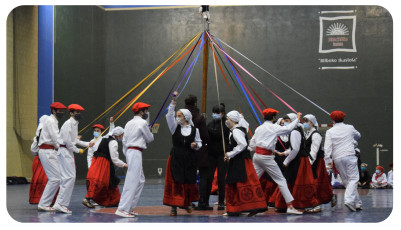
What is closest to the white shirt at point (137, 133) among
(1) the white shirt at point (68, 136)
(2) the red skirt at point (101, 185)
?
(1) the white shirt at point (68, 136)

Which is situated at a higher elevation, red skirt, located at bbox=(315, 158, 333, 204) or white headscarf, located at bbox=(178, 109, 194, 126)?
white headscarf, located at bbox=(178, 109, 194, 126)

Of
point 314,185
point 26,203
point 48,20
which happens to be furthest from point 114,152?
point 48,20

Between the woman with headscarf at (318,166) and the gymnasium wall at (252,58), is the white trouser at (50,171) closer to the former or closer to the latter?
the woman with headscarf at (318,166)

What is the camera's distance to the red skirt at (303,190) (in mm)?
7582

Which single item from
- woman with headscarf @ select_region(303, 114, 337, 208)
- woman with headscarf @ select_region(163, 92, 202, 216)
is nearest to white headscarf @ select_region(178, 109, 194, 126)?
woman with headscarf @ select_region(163, 92, 202, 216)

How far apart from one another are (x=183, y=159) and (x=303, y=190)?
71.4 inches

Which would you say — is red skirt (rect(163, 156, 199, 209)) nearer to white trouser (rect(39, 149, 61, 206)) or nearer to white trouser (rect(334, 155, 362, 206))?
white trouser (rect(39, 149, 61, 206))

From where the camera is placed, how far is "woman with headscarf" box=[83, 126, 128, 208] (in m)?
8.54

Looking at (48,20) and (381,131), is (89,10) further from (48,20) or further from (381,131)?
(381,131)

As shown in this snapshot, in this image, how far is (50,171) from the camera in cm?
772

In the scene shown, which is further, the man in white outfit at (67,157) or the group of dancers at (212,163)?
the man in white outfit at (67,157)

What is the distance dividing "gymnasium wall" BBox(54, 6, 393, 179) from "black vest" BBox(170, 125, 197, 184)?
30.5 ft

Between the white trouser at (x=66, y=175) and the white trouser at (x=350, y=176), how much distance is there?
4031 mm

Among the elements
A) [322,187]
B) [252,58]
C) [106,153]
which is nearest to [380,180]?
[252,58]
